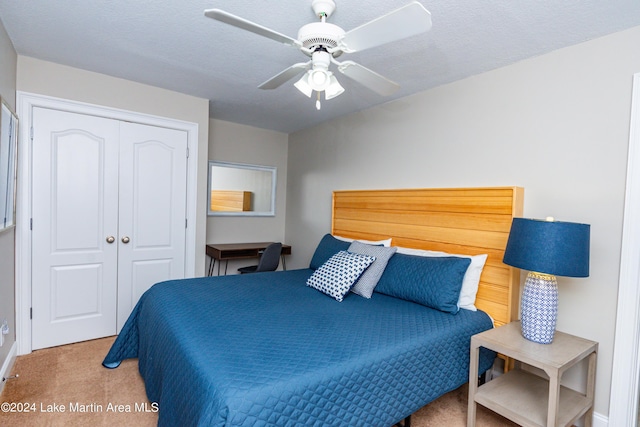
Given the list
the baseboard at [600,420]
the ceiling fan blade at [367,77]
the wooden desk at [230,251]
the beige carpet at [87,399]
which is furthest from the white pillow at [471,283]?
the wooden desk at [230,251]

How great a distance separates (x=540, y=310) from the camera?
1775 millimetres

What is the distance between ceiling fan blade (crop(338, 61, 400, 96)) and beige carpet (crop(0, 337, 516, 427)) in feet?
6.49

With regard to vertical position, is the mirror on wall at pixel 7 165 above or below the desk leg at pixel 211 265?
above

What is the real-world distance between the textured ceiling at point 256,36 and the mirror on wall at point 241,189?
142 centimetres

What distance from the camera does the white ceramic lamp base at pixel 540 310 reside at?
1.77m

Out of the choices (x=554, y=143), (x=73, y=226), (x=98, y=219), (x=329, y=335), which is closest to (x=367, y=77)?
(x=554, y=143)

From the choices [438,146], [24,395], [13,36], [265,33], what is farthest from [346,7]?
[24,395]

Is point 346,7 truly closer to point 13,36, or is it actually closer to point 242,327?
point 242,327

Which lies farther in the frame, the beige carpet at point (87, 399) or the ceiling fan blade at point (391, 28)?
the beige carpet at point (87, 399)

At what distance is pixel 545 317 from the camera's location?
177cm

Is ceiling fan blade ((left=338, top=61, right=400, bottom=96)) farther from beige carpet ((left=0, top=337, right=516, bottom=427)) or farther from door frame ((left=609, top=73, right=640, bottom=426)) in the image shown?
beige carpet ((left=0, top=337, right=516, bottom=427))

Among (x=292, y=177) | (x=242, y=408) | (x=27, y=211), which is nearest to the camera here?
(x=242, y=408)

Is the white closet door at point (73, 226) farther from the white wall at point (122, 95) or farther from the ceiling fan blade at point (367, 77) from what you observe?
the ceiling fan blade at point (367, 77)

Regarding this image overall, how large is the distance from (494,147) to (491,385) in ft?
5.22
